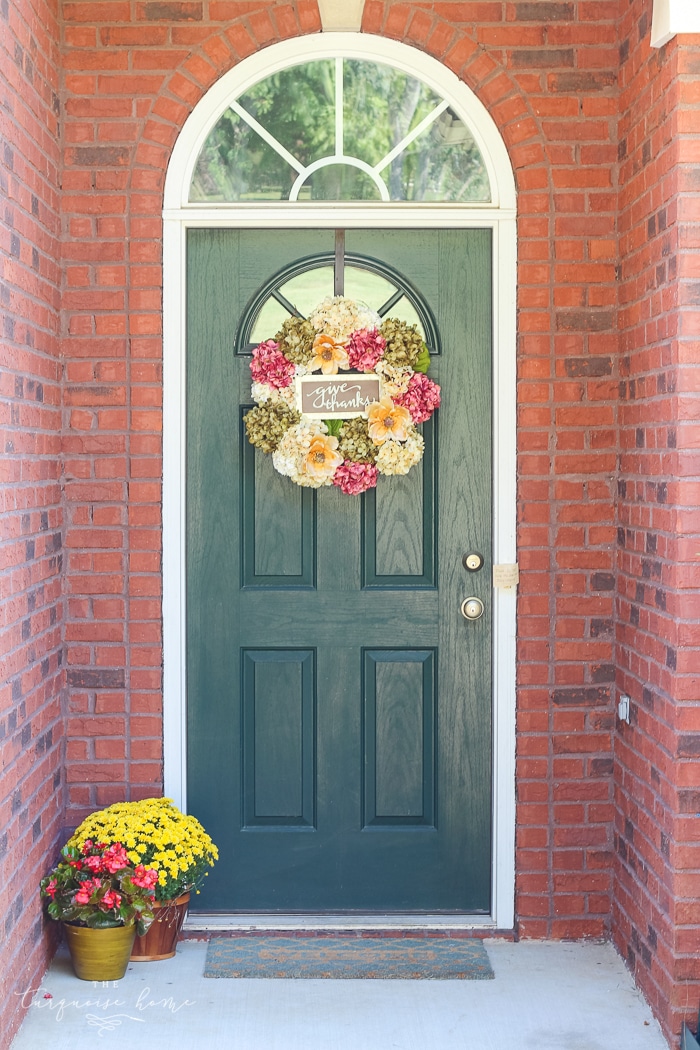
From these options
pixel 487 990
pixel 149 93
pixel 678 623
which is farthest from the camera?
pixel 149 93

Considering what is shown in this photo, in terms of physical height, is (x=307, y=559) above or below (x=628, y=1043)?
above

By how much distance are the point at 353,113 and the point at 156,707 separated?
6.55 ft

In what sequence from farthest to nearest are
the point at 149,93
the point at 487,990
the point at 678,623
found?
the point at 149,93, the point at 487,990, the point at 678,623

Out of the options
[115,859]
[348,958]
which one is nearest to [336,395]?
[115,859]

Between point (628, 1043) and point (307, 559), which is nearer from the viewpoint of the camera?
point (628, 1043)

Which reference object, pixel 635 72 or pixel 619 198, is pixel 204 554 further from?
pixel 635 72

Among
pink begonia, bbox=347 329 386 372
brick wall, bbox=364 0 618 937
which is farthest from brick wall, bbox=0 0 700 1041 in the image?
pink begonia, bbox=347 329 386 372

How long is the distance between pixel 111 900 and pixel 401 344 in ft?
6.15

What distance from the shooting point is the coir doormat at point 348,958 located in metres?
3.33

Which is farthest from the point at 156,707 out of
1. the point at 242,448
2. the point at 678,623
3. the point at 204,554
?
the point at 678,623

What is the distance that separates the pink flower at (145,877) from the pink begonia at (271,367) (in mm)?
1496

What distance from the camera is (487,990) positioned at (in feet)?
10.6

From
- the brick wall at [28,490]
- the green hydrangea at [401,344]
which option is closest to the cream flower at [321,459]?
the green hydrangea at [401,344]

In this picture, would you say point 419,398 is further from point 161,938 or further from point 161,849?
point 161,938
